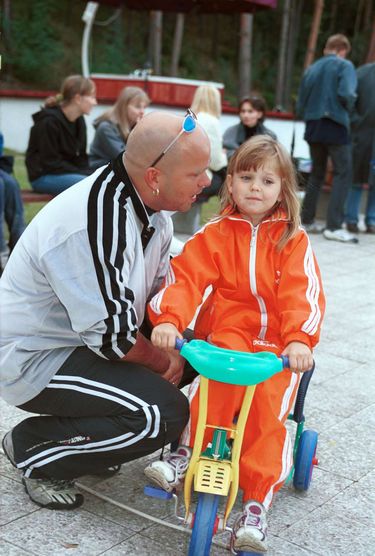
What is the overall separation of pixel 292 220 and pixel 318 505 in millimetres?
1018

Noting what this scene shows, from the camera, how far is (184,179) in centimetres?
276

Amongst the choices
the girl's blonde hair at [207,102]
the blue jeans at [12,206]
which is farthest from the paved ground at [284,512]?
the girl's blonde hair at [207,102]

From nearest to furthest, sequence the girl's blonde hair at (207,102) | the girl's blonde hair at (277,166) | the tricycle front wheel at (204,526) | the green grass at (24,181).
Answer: the tricycle front wheel at (204,526)
the girl's blonde hair at (277,166)
the girl's blonde hair at (207,102)
the green grass at (24,181)

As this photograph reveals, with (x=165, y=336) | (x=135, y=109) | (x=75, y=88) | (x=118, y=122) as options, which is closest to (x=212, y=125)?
(x=135, y=109)

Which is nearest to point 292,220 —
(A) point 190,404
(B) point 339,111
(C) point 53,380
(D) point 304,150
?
(A) point 190,404

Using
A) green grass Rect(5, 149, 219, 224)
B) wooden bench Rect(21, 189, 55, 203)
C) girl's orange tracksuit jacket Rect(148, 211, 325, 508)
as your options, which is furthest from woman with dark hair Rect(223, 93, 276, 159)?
girl's orange tracksuit jacket Rect(148, 211, 325, 508)

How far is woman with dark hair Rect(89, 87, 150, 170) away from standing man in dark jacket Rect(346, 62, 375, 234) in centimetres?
294

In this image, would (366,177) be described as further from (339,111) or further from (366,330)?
(366,330)

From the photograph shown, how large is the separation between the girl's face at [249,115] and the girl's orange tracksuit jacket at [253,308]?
555cm

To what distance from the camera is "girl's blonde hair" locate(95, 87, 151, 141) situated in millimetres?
7207

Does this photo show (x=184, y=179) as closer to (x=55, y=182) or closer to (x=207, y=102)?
(x=55, y=182)

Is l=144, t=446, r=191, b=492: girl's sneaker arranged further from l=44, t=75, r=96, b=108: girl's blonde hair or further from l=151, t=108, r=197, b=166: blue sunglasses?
l=44, t=75, r=96, b=108: girl's blonde hair

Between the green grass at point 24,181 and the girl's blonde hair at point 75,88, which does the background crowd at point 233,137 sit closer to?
the girl's blonde hair at point 75,88

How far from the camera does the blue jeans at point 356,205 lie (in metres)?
9.32
